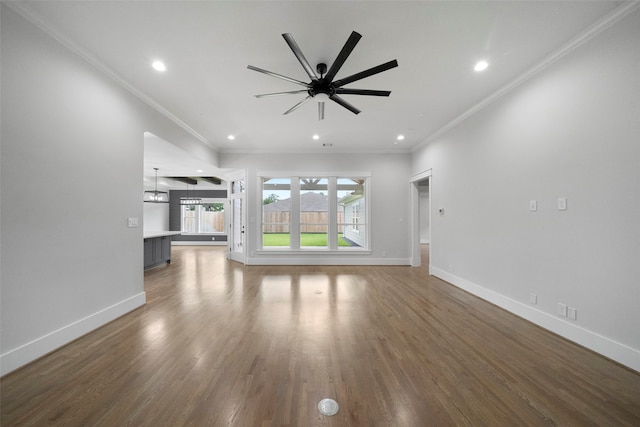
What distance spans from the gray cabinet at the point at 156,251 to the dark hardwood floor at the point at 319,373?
289 centimetres

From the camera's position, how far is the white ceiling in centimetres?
203

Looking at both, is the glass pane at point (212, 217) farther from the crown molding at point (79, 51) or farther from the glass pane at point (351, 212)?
the crown molding at point (79, 51)

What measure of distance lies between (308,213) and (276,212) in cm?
86

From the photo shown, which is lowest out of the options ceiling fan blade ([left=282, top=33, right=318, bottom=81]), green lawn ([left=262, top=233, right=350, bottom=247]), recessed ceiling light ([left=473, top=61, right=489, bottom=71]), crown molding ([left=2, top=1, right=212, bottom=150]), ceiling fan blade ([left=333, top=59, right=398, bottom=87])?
green lawn ([left=262, top=233, right=350, bottom=247])

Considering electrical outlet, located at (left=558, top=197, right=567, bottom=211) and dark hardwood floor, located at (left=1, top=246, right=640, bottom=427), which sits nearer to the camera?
dark hardwood floor, located at (left=1, top=246, right=640, bottom=427)

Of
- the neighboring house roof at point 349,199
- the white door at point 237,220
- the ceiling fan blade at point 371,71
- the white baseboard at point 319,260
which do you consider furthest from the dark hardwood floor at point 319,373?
the neighboring house roof at point 349,199

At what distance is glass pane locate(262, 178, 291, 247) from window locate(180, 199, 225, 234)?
19.3 feet

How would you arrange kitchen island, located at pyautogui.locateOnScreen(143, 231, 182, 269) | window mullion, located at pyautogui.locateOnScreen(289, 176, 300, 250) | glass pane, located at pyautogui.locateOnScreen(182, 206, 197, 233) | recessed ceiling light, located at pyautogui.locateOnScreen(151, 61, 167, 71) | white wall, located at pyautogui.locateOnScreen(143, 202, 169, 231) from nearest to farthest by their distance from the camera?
1. recessed ceiling light, located at pyautogui.locateOnScreen(151, 61, 167, 71)
2. kitchen island, located at pyautogui.locateOnScreen(143, 231, 182, 269)
3. window mullion, located at pyautogui.locateOnScreen(289, 176, 300, 250)
4. white wall, located at pyautogui.locateOnScreen(143, 202, 169, 231)
5. glass pane, located at pyautogui.locateOnScreen(182, 206, 197, 233)

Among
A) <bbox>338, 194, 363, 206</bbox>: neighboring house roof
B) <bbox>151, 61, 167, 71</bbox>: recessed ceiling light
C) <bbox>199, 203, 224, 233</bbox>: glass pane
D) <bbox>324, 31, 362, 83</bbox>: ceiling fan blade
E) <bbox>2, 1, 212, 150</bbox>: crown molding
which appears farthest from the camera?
<bbox>199, 203, 224, 233</bbox>: glass pane

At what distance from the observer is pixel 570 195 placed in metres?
2.49

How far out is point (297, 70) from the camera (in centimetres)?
288

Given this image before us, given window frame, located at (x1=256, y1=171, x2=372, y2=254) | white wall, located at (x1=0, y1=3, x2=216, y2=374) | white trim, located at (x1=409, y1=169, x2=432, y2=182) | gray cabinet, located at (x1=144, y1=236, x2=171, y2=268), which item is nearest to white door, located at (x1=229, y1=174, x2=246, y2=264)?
window frame, located at (x1=256, y1=171, x2=372, y2=254)

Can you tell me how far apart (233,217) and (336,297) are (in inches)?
176

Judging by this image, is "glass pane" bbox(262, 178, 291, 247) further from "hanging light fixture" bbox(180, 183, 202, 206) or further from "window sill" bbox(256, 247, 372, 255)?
"hanging light fixture" bbox(180, 183, 202, 206)
